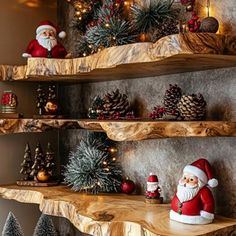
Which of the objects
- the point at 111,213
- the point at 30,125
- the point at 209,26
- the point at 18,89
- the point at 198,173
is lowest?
the point at 111,213

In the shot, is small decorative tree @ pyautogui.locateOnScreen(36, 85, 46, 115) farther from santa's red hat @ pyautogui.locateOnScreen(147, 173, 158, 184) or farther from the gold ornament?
the gold ornament

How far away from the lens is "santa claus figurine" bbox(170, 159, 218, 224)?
47.1 inches

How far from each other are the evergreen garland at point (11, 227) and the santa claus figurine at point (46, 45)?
0.63 metres

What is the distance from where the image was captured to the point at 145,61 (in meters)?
1.16

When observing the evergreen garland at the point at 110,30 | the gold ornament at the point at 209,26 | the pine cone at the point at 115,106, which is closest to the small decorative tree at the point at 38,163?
the pine cone at the point at 115,106

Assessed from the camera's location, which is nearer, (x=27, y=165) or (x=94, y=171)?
(x=94, y=171)

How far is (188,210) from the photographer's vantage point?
47.3 inches

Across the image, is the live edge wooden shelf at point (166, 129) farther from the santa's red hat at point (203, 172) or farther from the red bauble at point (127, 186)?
the red bauble at point (127, 186)

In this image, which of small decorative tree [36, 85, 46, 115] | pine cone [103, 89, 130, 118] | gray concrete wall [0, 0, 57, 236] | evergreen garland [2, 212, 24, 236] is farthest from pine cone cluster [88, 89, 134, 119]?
evergreen garland [2, 212, 24, 236]

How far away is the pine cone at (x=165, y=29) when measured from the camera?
128 centimetres

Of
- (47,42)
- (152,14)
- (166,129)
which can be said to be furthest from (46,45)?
(166,129)

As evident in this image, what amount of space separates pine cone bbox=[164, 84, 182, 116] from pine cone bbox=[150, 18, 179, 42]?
159mm

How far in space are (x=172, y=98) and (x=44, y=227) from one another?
0.79 m

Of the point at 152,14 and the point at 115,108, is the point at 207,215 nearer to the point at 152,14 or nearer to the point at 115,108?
the point at 115,108
